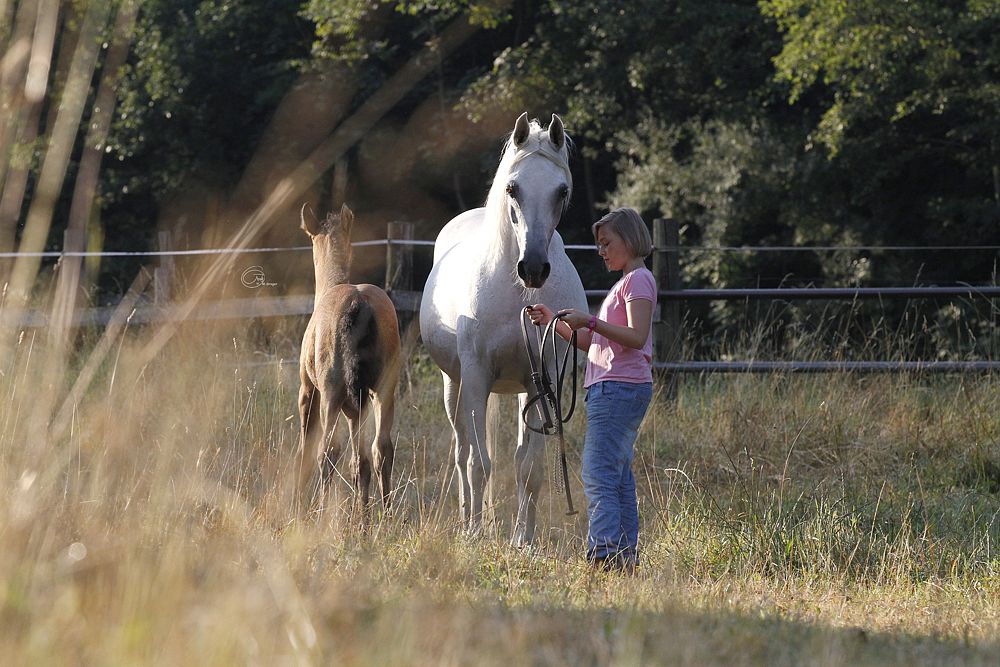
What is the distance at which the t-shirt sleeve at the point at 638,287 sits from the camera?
14.0 feet

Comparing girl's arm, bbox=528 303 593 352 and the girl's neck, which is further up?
the girl's neck

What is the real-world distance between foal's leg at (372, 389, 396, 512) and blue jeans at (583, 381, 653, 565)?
120cm

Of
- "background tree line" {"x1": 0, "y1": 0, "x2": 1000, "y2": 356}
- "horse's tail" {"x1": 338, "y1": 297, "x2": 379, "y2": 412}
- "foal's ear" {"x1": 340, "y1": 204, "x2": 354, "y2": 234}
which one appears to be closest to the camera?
"horse's tail" {"x1": 338, "y1": 297, "x2": 379, "y2": 412}

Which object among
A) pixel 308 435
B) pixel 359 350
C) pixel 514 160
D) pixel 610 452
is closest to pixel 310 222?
pixel 359 350

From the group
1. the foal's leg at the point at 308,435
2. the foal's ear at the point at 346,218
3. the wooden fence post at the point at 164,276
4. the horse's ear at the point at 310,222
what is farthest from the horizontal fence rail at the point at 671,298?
the foal's leg at the point at 308,435

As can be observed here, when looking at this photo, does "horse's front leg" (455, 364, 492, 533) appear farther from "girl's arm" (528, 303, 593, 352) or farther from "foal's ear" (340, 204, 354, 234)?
"foal's ear" (340, 204, 354, 234)

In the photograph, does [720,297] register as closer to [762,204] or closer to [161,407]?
[161,407]

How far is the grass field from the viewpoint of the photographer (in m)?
2.57

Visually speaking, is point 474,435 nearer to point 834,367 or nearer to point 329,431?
point 329,431

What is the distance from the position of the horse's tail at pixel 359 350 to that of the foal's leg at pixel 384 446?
0.37 ft

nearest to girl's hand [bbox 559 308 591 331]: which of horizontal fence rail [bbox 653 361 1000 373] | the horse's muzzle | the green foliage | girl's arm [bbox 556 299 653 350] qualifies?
girl's arm [bbox 556 299 653 350]

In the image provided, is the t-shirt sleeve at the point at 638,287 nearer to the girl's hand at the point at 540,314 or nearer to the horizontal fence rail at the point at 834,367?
the girl's hand at the point at 540,314

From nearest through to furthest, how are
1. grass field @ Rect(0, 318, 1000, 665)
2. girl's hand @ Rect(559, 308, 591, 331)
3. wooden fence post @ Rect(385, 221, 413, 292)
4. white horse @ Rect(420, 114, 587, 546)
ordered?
grass field @ Rect(0, 318, 1000, 665) < girl's hand @ Rect(559, 308, 591, 331) < white horse @ Rect(420, 114, 587, 546) < wooden fence post @ Rect(385, 221, 413, 292)

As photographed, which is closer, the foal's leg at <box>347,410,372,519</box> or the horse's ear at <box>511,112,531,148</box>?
the horse's ear at <box>511,112,531,148</box>
